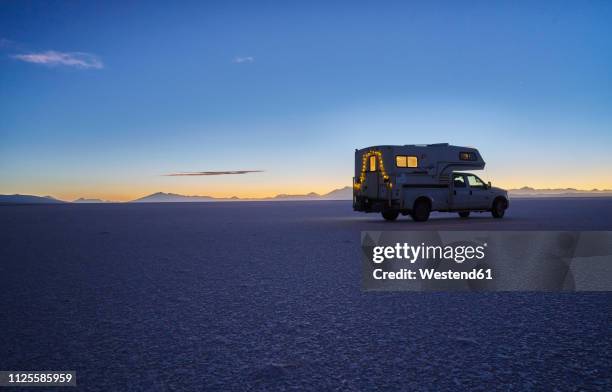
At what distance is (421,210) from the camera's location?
20.1 m

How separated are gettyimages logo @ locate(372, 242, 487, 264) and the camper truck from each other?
7654 mm

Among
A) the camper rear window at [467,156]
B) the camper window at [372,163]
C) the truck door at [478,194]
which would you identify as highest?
the camper rear window at [467,156]

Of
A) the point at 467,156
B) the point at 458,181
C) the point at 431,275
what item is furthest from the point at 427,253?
the point at 467,156

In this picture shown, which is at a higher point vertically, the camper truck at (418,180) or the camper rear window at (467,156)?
the camper rear window at (467,156)

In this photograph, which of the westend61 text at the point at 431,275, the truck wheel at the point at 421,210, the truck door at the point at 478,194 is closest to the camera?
the westend61 text at the point at 431,275

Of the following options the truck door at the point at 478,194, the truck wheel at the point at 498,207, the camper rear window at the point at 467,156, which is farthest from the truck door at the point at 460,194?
the truck wheel at the point at 498,207

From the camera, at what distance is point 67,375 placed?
3688mm

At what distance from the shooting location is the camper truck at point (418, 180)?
19453 millimetres

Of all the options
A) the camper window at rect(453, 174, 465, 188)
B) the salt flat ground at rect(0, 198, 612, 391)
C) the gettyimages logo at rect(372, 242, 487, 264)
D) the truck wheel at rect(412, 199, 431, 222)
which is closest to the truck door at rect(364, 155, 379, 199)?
the truck wheel at rect(412, 199, 431, 222)

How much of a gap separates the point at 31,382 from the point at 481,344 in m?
3.72

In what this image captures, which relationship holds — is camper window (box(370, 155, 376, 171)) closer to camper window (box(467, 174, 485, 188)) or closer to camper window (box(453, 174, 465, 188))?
camper window (box(453, 174, 465, 188))

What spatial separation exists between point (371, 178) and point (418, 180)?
193 cm

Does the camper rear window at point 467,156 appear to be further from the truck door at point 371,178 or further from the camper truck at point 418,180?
the truck door at point 371,178

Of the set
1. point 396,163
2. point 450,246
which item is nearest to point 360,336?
point 450,246
